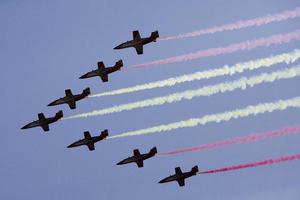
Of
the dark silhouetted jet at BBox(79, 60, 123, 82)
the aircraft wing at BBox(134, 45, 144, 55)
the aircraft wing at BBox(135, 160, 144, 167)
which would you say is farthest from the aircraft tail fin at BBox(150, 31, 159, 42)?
the aircraft wing at BBox(135, 160, 144, 167)

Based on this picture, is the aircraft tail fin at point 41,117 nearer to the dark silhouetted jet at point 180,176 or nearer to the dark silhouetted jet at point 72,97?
the dark silhouetted jet at point 72,97

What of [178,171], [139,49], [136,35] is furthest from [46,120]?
[178,171]

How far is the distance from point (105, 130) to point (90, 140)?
145cm

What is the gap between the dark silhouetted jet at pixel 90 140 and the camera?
66.9 metres

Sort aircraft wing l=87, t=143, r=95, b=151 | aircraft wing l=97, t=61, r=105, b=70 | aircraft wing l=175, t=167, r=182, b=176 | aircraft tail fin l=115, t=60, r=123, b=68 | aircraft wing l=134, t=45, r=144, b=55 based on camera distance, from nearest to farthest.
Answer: aircraft wing l=134, t=45, r=144, b=55 → aircraft tail fin l=115, t=60, r=123, b=68 → aircraft wing l=97, t=61, r=105, b=70 → aircraft wing l=175, t=167, r=182, b=176 → aircraft wing l=87, t=143, r=95, b=151

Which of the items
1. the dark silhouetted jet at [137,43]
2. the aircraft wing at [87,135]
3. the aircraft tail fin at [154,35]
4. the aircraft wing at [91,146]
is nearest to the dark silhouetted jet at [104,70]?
the dark silhouetted jet at [137,43]

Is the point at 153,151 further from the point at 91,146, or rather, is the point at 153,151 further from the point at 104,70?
the point at 104,70

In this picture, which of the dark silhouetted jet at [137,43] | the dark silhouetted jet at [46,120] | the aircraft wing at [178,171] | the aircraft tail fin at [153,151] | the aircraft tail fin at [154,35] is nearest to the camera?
the aircraft tail fin at [154,35]

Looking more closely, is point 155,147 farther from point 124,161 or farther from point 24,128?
point 24,128

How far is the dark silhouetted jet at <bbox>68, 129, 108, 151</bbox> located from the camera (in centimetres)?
6694

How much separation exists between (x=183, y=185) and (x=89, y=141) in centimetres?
770

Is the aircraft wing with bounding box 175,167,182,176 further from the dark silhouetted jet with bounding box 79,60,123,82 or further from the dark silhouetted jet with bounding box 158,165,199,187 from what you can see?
the dark silhouetted jet with bounding box 79,60,123,82

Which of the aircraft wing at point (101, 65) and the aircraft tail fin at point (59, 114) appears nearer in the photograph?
the aircraft wing at point (101, 65)

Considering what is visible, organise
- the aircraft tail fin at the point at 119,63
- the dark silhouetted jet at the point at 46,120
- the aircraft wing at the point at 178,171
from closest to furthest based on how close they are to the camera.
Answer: the aircraft tail fin at the point at 119,63, the aircraft wing at the point at 178,171, the dark silhouetted jet at the point at 46,120
